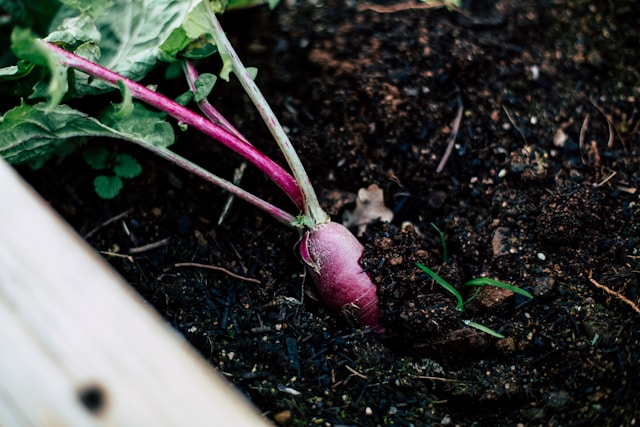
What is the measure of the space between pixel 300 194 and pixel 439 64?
929 mm

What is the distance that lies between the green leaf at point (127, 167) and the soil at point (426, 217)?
108 mm

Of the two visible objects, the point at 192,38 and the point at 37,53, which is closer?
the point at 37,53

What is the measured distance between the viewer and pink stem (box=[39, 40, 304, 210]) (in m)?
1.82

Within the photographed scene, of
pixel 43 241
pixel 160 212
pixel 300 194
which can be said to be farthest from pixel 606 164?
pixel 43 241

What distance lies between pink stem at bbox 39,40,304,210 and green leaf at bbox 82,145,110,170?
17.7 inches

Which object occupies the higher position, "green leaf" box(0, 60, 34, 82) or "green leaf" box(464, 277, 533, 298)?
"green leaf" box(0, 60, 34, 82)

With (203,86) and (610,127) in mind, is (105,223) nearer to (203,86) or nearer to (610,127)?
(203,86)

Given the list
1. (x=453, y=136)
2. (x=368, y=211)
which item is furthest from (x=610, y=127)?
(x=368, y=211)

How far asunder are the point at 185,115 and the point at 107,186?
49cm

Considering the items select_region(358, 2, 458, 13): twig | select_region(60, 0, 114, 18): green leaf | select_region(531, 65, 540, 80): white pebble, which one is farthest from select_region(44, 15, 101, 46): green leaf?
select_region(531, 65, 540, 80): white pebble

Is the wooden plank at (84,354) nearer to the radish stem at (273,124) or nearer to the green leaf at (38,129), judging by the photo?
the green leaf at (38,129)

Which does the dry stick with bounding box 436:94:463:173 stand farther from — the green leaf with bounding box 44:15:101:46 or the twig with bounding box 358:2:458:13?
the green leaf with bounding box 44:15:101:46

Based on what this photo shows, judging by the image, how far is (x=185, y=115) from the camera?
1.92 m

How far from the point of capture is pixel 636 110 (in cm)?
239
